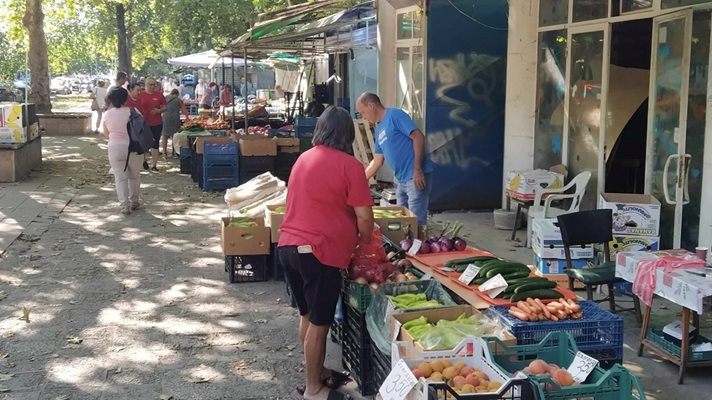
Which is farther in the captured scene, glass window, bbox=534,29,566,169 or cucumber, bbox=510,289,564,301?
glass window, bbox=534,29,566,169

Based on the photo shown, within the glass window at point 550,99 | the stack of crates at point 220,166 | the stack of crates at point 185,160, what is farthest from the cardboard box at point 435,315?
the stack of crates at point 185,160

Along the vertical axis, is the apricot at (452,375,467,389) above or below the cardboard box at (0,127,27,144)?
below

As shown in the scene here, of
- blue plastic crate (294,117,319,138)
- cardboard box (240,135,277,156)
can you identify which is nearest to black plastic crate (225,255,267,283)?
cardboard box (240,135,277,156)

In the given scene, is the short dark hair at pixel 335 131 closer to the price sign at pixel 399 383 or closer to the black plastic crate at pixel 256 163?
the price sign at pixel 399 383

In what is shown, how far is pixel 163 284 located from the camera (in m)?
7.61

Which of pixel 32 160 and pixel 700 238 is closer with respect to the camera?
pixel 700 238

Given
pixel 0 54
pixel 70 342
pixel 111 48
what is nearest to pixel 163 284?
pixel 70 342

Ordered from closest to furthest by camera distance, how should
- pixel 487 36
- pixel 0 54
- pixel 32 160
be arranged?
pixel 487 36 → pixel 32 160 → pixel 0 54

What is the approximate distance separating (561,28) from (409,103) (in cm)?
335

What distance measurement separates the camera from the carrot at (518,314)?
4266 mm

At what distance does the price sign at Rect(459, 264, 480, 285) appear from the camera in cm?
501

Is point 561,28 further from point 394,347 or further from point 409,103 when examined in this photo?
point 394,347

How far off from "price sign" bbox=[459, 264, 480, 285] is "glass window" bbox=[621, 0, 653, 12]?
415cm

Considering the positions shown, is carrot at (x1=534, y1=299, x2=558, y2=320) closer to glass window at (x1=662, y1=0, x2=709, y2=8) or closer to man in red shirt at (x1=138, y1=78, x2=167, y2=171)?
glass window at (x1=662, y1=0, x2=709, y2=8)
